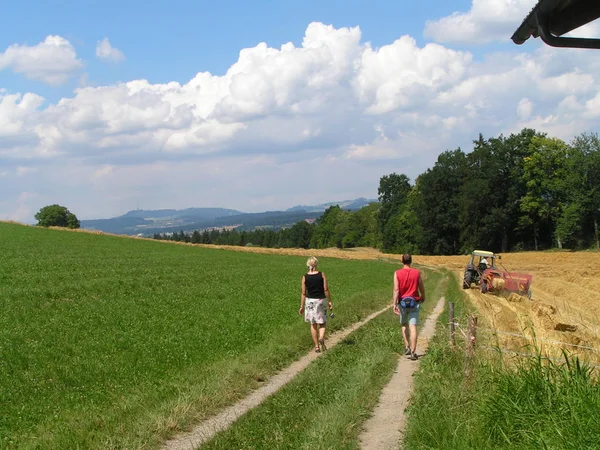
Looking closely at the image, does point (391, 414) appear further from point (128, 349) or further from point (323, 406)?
point (128, 349)

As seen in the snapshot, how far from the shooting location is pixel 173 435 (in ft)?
23.9

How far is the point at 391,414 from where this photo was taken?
8.11 metres

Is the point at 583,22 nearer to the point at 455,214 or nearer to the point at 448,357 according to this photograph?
the point at 448,357

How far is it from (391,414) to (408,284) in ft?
13.6

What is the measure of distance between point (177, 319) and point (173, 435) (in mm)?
9360

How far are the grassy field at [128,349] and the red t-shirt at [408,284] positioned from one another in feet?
8.69

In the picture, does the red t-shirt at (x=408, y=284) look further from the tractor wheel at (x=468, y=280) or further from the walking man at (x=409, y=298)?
the tractor wheel at (x=468, y=280)

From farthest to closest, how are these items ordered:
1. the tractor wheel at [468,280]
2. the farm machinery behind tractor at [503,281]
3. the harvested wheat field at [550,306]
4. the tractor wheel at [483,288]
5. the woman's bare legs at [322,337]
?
1. the tractor wheel at [468,280]
2. the tractor wheel at [483,288]
3. the farm machinery behind tractor at [503,281]
4. the woman's bare legs at [322,337]
5. the harvested wheat field at [550,306]

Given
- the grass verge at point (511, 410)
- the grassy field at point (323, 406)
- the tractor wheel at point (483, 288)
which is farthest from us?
the tractor wheel at point (483, 288)

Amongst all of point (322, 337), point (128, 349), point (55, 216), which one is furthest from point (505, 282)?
point (55, 216)

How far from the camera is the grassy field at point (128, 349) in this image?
7715mm

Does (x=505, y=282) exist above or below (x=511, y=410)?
below

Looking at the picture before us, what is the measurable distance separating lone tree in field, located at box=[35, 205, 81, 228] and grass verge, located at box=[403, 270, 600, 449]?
129188 mm

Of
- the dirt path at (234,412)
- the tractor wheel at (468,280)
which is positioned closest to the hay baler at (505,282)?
the tractor wheel at (468,280)
